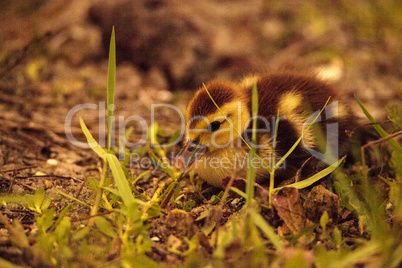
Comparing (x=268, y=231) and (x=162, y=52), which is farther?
(x=162, y=52)

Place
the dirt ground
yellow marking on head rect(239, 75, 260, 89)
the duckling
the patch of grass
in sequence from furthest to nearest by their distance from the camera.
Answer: the dirt ground → yellow marking on head rect(239, 75, 260, 89) → the duckling → the patch of grass

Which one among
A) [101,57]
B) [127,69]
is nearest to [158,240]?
[127,69]

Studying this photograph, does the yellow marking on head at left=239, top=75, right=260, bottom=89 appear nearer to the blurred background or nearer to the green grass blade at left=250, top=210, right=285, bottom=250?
the blurred background

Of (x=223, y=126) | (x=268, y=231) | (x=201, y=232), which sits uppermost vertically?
(x=223, y=126)

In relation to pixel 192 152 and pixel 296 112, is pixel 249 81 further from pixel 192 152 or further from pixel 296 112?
pixel 192 152

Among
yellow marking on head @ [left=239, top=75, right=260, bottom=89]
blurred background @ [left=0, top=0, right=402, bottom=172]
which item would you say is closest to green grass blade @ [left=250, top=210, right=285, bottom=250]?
yellow marking on head @ [left=239, top=75, right=260, bottom=89]

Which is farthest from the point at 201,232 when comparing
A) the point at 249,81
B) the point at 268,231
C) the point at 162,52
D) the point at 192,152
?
the point at 162,52
